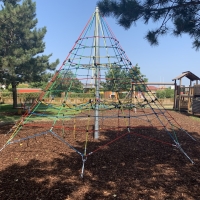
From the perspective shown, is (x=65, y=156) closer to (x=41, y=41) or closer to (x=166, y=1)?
(x=166, y=1)

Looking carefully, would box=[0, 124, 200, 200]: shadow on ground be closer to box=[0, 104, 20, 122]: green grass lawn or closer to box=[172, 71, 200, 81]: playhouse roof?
box=[0, 104, 20, 122]: green grass lawn

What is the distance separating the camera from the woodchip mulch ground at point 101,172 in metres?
3.50

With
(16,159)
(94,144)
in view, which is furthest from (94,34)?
(16,159)

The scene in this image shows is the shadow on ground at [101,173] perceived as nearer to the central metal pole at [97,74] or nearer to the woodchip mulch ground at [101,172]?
the woodchip mulch ground at [101,172]

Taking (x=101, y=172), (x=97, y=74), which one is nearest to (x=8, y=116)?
(x=97, y=74)

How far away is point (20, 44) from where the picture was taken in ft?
57.1

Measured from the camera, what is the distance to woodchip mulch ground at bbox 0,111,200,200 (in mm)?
3496

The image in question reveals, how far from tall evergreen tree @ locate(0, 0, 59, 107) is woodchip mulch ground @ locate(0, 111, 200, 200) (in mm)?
8224

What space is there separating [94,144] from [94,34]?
3.59 m

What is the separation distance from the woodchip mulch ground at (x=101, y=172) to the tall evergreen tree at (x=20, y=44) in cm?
822

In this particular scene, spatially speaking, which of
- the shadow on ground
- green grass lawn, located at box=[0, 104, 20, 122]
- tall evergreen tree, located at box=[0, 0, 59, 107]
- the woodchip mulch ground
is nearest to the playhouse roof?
tall evergreen tree, located at box=[0, 0, 59, 107]

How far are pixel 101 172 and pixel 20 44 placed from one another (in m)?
15.7

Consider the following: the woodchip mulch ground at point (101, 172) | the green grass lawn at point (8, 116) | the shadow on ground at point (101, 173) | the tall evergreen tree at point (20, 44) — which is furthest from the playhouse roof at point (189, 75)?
the green grass lawn at point (8, 116)

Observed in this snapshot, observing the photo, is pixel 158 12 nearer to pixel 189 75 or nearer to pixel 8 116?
pixel 8 116
